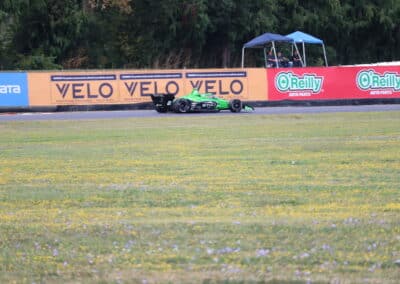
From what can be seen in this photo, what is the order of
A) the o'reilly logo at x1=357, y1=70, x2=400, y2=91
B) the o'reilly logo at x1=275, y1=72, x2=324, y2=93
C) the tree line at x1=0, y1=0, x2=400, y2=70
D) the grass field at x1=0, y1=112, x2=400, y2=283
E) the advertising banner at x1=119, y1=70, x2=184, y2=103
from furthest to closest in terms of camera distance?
the tree line at x1=0, y1=0, x2=400, y2=70, the o'reilly logo at x1=357, y1=70, x2=400, y2=91, the o'reilly logo at x1=275, y1=72, x2=324, y2=93, the advertising banner at x1=119, y1=70, x2=184, y2=103, the grass field at x1=0, y1=112, x2=400, y2=283

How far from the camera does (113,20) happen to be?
5678 cm

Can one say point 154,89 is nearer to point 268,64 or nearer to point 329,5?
point 268,64

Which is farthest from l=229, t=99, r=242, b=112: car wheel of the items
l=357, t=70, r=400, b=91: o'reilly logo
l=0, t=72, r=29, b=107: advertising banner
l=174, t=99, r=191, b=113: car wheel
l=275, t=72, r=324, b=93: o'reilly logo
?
l=0, t=72, r=29, b=107: advertising banner

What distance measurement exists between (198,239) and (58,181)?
4984 mm

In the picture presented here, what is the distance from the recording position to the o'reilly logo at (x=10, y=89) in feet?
104

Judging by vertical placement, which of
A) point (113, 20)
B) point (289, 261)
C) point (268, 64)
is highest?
point (113, 20)

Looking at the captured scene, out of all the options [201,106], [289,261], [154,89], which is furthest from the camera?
[154,89]

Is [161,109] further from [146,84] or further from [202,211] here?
[202,211]

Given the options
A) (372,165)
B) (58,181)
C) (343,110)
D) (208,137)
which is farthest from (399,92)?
(58,181)

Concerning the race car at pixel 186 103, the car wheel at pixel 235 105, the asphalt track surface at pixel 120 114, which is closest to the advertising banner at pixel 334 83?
the asphalt track surface at pixel 120 114

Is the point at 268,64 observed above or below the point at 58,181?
above

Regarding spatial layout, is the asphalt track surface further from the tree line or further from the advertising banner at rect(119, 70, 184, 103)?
the tree line

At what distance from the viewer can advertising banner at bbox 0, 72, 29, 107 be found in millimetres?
31688

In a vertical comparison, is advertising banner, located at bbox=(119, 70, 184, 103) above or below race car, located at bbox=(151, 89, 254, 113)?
above
